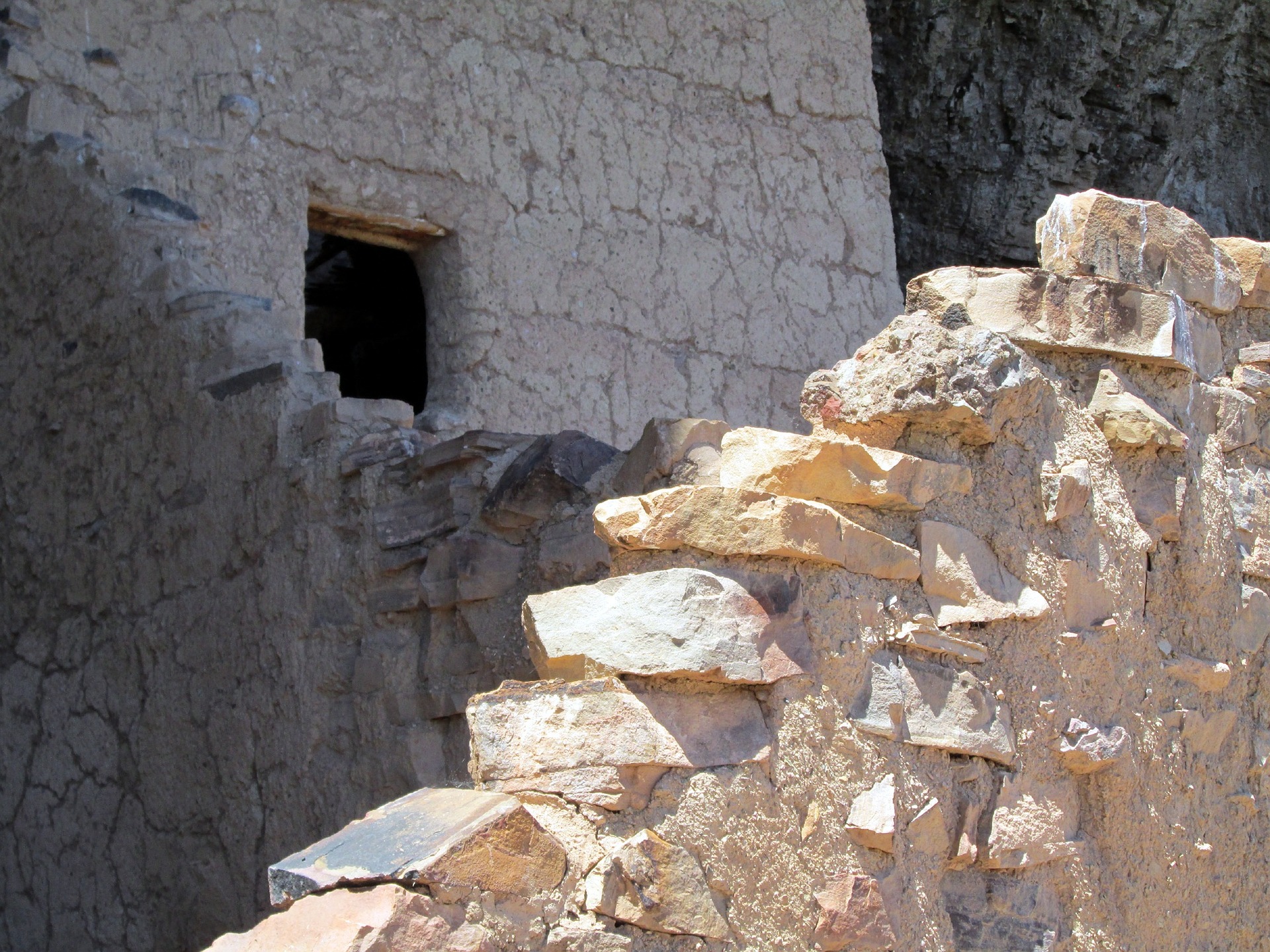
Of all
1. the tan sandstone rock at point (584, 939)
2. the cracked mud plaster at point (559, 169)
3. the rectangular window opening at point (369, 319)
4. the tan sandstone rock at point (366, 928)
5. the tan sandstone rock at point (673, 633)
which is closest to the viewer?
the tan sandstone rock at point (366, 928)

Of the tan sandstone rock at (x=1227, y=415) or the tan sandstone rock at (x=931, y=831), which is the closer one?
the tan sandstone rock at (x=931, y=831)

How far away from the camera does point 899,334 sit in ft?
7.73

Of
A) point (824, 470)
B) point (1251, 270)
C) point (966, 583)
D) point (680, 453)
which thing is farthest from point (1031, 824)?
point (1251, 270)

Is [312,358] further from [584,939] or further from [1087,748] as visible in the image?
[584,939]

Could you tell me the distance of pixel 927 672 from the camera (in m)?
2.19

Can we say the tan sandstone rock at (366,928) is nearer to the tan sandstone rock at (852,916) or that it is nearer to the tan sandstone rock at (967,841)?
the tan sandstone rock at (852,916)

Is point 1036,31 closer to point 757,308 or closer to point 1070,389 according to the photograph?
point 757,308

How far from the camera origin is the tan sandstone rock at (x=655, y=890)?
6.12 ft

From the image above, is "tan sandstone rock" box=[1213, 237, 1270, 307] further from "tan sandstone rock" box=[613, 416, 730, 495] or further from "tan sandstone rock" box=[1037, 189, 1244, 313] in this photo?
"tan sandstone rock" box=[613, 416, 730, 495]

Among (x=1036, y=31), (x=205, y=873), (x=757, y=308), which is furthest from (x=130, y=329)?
(x=1036, y=31)

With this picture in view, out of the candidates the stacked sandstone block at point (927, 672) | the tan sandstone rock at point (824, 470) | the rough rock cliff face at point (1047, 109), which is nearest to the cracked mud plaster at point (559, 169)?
the rough rock cliff face at point (1047, 109)

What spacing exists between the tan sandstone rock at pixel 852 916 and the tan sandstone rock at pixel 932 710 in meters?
0.20

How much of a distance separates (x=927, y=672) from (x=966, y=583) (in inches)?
6.0

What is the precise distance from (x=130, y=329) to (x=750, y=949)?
2.52 metres
